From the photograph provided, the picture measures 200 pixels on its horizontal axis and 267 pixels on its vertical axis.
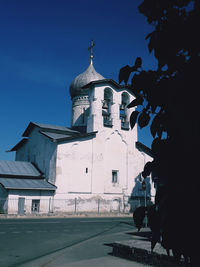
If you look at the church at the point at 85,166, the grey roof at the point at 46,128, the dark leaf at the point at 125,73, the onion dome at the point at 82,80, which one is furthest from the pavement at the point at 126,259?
the onion dome at the point at 82,80

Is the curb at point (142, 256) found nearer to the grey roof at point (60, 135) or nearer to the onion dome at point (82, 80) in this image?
the grey roof at point (60, 135)

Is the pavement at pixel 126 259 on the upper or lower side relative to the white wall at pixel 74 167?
lower

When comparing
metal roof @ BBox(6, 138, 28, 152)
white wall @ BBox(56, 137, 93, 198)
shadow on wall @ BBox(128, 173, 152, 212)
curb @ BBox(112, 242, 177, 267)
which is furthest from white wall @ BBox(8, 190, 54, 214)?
curb @ BBox(112, 242, 177, 267)

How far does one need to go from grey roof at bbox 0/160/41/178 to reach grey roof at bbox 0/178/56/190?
42.7 inches

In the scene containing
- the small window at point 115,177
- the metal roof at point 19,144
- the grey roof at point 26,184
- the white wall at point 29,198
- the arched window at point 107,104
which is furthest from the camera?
the metal roof at point 19,144

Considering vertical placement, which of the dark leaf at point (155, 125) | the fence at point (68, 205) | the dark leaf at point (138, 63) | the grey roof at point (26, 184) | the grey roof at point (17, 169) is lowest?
the fence at point (68, 205)

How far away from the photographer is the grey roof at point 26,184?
2459cm

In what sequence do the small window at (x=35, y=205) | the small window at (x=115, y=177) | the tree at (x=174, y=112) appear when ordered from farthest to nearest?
the small window at (x=115, y=177)
the small window at (x=35, y=205)
the tree at (x=174, y=112)

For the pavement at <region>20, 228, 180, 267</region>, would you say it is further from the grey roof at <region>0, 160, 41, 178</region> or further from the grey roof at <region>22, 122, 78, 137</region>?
the grey roof at <region>22, 122, 78, 137</region>

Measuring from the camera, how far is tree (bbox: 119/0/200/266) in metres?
1.92

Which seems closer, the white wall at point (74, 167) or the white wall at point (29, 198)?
the white wall at point (29, 198)

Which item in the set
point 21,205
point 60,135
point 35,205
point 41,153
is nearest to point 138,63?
point 21,205

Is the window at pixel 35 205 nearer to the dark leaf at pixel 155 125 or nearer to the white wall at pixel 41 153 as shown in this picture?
the white wall at pixel 41 153

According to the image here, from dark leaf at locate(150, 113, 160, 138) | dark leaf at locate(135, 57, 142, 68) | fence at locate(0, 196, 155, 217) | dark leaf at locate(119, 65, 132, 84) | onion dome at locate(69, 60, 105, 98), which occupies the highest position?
onion dome at locate(69, 60, 105, 98)
